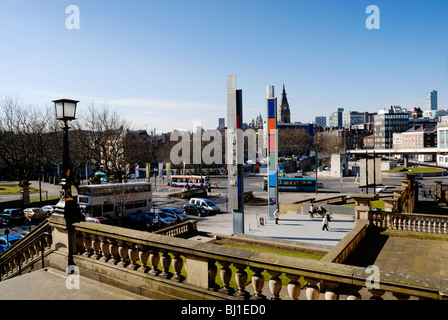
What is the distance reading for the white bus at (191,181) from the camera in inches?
2517

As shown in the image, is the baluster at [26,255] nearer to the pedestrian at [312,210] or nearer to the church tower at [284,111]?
the pedestrian at [312,210]

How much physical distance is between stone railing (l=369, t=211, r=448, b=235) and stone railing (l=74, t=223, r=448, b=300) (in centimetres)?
1150

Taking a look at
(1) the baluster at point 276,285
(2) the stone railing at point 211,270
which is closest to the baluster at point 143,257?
(2) the stone railing at point 211,270

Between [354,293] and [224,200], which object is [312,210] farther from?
[354,293]

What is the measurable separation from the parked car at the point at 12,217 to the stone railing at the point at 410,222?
111 feet

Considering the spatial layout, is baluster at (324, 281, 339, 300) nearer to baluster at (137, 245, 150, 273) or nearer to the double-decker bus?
baluster at (137, 245, 150, 273)

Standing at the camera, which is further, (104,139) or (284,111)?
(284,111)

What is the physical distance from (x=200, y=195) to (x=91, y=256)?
47.3 m

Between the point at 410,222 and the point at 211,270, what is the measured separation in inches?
529

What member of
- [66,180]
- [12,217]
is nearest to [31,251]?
[66,180]

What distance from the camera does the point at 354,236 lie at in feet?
44.6

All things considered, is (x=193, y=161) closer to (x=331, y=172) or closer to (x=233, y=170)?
(x=331, y=172)

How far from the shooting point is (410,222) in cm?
1567

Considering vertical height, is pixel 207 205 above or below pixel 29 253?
below
